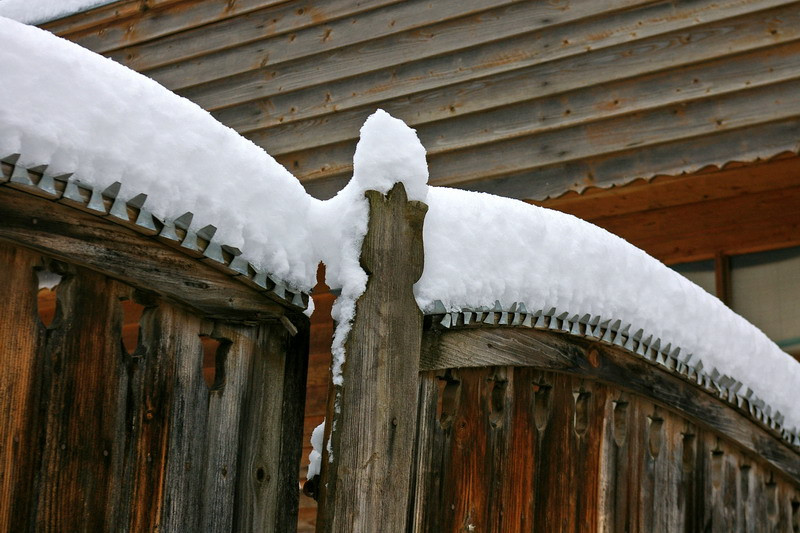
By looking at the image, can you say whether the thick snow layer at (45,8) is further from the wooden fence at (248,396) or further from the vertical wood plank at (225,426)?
the vertical wood plank at (225,426)

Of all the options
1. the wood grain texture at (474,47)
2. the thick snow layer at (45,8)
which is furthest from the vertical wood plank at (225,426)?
the thick snow layer at (45,8)

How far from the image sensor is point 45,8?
7742mm

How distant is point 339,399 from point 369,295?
191mm

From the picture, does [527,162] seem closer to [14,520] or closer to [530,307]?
[530,307]

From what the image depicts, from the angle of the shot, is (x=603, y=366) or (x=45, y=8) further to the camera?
(x=45, y=8)

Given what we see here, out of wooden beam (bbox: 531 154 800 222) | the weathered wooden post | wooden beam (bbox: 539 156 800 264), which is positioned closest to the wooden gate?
the weathered wooden post

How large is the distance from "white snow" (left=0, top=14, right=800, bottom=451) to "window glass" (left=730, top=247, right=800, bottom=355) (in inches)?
129

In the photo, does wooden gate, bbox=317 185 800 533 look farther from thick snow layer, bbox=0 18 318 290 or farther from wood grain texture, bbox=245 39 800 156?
wood grain texture, bbox=245 39 800 156

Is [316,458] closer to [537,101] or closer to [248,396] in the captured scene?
[248,396]

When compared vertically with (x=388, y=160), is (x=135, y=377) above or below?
below

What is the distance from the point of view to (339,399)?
1843 mm

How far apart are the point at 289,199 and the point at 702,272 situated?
4.58m

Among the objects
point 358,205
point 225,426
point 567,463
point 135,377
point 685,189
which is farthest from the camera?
point 685,189

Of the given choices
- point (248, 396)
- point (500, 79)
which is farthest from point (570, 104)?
point (248, 396)
